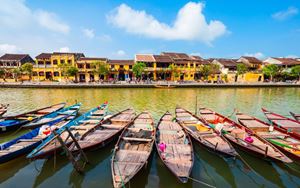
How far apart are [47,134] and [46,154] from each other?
2686 millimetres

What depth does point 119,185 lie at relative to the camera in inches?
216

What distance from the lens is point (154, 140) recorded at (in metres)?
8.53

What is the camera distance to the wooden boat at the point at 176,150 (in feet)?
20.5

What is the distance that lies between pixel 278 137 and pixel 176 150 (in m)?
6.66

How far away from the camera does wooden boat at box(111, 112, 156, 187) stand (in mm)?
5914

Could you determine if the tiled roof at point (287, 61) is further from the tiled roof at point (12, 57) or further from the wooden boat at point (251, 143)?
the tiled roof at point (12, 57)

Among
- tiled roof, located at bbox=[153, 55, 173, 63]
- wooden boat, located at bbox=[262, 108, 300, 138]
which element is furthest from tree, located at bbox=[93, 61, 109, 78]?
wooden boat, located at bbox=[262, 108, 300, 138]

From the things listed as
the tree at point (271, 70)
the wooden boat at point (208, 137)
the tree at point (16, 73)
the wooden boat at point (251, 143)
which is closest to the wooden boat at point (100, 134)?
the wooden boat at point (208, 137)

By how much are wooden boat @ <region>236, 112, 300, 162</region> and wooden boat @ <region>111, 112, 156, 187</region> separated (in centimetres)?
651

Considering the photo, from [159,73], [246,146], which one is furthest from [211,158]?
[159,73]

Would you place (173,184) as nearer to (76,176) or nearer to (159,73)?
(76,176)

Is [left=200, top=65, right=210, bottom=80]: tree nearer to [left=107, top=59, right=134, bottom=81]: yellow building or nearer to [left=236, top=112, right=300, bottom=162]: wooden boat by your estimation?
Answer: [left=107, top=59, right=134, bottom=81]: yellow building

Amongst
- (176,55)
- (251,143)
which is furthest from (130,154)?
(176,55)

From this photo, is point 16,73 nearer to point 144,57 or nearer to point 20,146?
point 144,57
